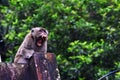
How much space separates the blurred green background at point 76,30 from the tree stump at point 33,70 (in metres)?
4.11

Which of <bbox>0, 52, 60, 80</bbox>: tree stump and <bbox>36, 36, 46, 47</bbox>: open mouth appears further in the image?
<bbox>36, 36, 46, 47</bbox>: open mouth

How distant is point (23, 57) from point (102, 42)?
380cm

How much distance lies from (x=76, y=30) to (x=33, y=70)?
5142 millimetres

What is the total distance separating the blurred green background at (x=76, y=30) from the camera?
10.2 metres

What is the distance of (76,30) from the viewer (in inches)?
427

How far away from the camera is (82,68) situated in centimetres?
1028

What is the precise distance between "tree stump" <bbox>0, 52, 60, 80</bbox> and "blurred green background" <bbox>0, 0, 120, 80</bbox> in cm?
411

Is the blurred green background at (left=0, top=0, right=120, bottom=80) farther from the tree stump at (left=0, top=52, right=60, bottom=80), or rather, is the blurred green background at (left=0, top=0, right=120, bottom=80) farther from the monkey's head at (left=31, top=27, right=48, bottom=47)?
the tree stump at (left=0, top=52, right=60, bottom=80)

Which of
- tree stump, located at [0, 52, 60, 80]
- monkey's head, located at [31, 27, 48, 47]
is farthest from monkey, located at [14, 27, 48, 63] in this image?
tree stump, located at [0, 52, 60, 80]

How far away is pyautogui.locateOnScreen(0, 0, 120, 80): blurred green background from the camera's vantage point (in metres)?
10.2

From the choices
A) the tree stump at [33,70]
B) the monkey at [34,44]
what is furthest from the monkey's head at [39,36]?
the tree stump at [33,70]

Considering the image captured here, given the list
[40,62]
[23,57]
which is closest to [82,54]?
[23,57]

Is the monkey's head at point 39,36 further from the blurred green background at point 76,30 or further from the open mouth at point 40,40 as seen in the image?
the blurred green background at point 76,30

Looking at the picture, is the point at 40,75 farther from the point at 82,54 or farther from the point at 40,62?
the point at 82,54
